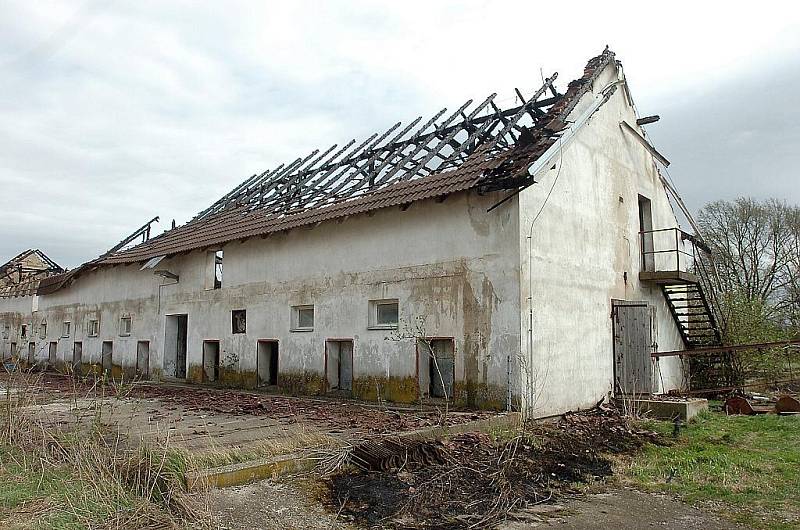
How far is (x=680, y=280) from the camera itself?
15.3 meters

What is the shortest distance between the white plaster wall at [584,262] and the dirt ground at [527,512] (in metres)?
4.51

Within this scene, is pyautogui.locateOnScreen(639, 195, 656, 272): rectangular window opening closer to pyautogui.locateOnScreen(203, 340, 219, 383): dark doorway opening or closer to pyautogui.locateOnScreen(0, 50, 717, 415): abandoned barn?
pyautogui.locateOnScreen(0, 50, 717, 415): abandoned barn

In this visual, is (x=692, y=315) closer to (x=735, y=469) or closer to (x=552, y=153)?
(x=552, y=153)

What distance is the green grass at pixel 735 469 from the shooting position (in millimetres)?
6492

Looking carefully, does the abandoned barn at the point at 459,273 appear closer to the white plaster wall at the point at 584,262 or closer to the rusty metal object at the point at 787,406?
the white plaster wall at the point at 584,262

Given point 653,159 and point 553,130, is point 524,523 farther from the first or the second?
point 653,159

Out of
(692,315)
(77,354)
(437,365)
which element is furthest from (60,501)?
(77,354)

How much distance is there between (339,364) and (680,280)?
8344mm

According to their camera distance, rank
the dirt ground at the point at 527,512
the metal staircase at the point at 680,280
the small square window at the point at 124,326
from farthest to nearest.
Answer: the small square window at the point at 124,326
the metal staircase at the point at 680,280
the dirt ground at the point at 527,512

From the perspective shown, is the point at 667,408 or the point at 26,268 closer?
the point at 667,408

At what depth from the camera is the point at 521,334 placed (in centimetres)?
1127

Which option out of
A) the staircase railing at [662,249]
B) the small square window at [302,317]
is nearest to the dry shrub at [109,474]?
the small square window at [302,317]

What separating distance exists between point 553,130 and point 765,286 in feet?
73.8

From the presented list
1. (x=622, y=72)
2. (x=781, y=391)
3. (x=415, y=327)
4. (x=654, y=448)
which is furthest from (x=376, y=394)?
(x=781, y=391)
